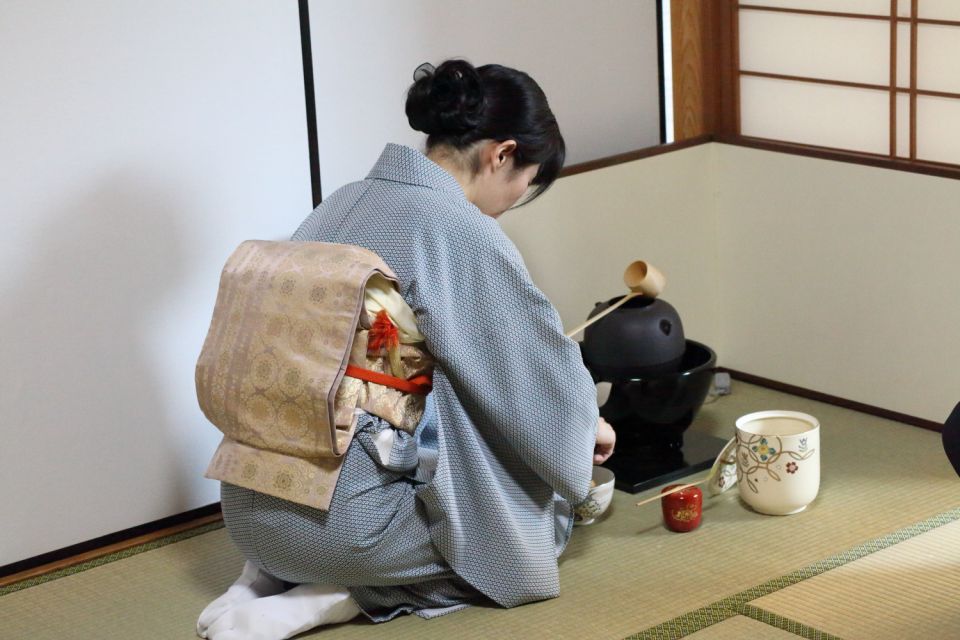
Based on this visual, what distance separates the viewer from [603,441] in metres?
2.82

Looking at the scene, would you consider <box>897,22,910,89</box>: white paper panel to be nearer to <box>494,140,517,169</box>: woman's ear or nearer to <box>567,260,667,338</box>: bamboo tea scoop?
<box>567,260,667,338</box>: bamboo tea scoop

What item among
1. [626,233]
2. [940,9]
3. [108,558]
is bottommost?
[108,558]

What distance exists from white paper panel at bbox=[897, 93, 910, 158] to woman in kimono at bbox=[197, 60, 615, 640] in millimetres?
1324

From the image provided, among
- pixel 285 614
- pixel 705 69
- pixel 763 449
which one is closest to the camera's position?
pixel 285 614

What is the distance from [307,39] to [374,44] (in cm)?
20

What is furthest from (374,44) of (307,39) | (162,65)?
(162,65)

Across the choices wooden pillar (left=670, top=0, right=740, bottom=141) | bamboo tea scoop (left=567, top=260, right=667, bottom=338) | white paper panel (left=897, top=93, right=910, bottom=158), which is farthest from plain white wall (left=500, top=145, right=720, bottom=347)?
white paper panel (left=897, top=93, right=910, bottom=158)

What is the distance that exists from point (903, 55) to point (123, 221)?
206 centimetres

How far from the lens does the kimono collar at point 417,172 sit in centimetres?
267

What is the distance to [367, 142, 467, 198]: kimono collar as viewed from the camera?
105 inches

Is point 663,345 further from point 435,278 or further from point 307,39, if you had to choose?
point 307,39

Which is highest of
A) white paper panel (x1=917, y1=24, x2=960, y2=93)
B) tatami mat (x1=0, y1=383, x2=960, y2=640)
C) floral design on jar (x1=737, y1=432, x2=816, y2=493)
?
white paper panel (x1=917, y1=24, x2=960, y2=93)

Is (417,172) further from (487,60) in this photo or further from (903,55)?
(903,55)

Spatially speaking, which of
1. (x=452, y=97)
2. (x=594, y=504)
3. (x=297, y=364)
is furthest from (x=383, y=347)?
(x=594, y=504)
